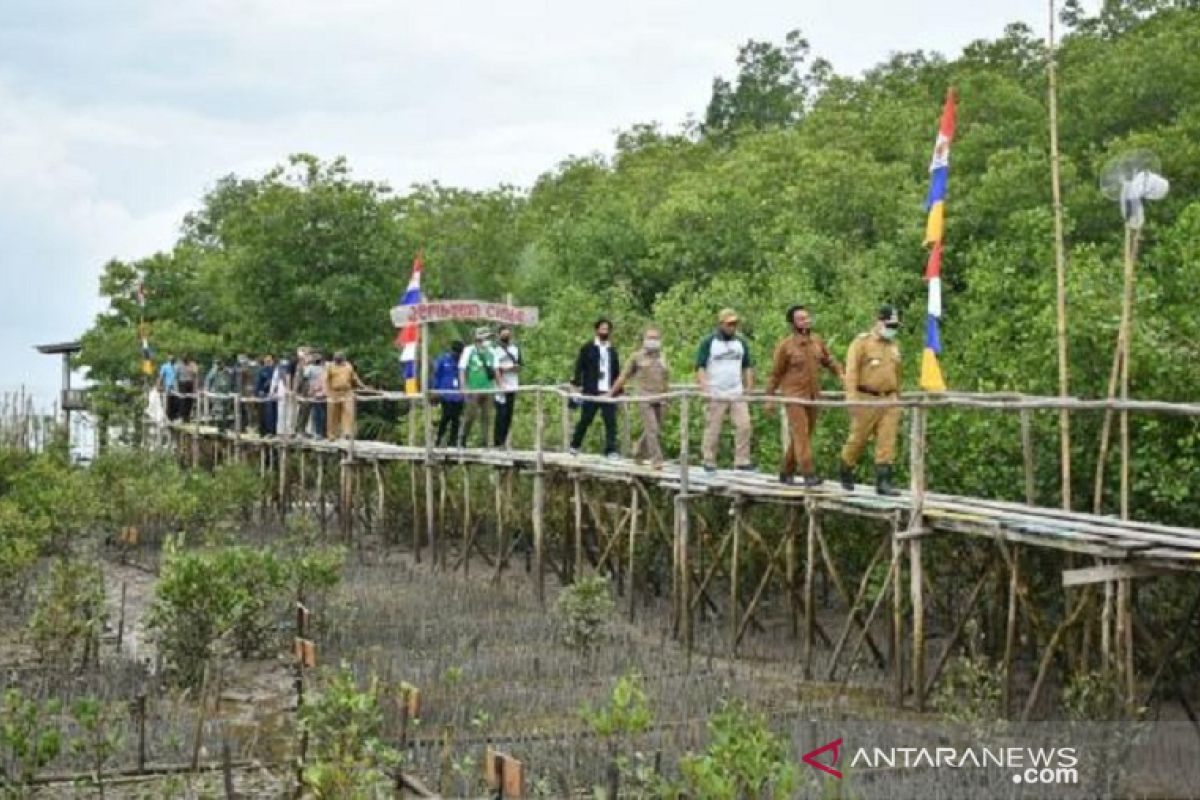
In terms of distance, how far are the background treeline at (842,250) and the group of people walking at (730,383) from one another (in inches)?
65.3

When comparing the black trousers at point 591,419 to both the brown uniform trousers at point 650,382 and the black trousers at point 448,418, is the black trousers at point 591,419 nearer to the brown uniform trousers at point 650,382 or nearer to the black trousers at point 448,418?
the brown uniform trousers at point 650,382

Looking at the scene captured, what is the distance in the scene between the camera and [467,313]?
17625mm

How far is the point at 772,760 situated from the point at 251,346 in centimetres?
2445

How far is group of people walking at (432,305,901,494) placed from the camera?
12641 mm

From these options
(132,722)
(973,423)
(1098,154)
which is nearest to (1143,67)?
(1098,154)

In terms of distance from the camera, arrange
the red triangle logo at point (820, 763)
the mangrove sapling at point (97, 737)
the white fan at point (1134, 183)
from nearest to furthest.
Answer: the mangrove sapling at point (97, 737) < the red triangle logo at point (820, 763) < the white fan at point (1134, 183)

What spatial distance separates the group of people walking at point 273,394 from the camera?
74.0 ft

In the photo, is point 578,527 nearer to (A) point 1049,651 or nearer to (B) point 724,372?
(B) point 724,372

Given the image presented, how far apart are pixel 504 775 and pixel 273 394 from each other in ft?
54.7

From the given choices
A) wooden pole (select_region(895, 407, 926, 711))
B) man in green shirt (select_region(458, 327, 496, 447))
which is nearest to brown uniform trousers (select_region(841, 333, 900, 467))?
wooden pole (select_region(895, 407, 926, 711))

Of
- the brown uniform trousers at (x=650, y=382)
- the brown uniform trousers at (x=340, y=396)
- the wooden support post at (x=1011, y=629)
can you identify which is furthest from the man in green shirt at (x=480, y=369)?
the wooden support post at (x=1011, y=629)

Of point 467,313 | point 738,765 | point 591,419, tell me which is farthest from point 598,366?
point 738,765

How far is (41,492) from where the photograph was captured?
20984 millimetres

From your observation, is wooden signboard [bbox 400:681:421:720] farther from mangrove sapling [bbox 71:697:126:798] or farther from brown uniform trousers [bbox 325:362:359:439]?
brown uniform trousers [bbox 325:362:359:439]
